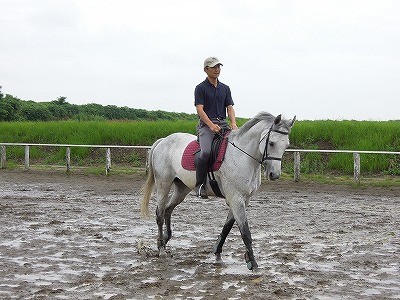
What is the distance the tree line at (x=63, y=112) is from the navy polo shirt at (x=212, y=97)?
29.4 meters

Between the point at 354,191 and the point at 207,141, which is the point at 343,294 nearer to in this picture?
the point at 207,141

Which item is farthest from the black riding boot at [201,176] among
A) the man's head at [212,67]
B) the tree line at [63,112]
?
the tree line at [63,112]

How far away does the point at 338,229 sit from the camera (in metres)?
10.5

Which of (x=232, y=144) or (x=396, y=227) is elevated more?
(x=232, y=144)

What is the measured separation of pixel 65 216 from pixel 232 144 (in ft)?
16.9

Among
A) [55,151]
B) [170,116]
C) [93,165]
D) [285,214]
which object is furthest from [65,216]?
[170,116]

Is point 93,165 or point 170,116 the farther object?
point 170,116

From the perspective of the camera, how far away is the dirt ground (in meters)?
6.51

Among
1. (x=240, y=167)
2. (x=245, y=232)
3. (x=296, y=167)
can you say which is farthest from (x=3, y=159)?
(x=245, y=232)

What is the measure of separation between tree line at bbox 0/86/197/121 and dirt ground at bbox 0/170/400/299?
73.4ft

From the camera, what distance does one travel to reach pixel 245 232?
739 cm

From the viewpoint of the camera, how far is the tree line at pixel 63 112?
3675 cm

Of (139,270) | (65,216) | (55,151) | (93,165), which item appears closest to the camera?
(139,270)

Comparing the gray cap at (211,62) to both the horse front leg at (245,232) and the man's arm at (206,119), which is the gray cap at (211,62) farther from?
the horse front leg at (245,232)
